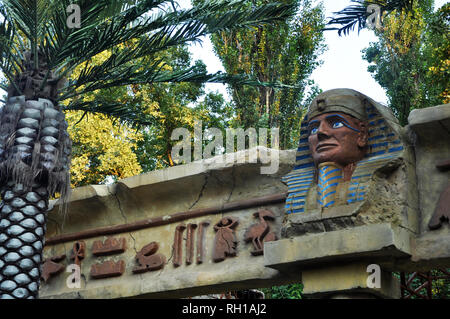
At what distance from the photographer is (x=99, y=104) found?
298 inches

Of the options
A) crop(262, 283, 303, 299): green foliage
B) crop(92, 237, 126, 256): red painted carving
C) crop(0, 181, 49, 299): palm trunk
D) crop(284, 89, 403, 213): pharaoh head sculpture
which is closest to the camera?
crop(284, 89, 403, 213): pharaoh head sculpture

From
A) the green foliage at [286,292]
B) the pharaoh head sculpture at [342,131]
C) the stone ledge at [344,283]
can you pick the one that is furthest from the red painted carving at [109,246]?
the green foliage at [286,292]

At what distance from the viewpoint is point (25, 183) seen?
6.23 meters

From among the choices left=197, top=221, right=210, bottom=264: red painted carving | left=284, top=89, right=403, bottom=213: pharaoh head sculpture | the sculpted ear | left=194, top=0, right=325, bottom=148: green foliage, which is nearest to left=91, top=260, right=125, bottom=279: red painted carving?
left=197, top=221, right=210, bottom=264: red painted carving

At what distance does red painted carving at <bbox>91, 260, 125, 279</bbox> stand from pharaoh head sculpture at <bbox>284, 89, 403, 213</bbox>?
214cm

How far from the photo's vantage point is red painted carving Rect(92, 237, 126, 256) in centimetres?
712

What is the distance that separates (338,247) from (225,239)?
1482mm

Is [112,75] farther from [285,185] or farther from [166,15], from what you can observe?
[285,185]

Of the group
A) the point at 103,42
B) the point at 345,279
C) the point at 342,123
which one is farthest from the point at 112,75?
the point at 345,279

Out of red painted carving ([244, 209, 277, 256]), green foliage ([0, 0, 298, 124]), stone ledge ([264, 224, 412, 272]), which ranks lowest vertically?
stone ledge ([264, 224, 412, 272])

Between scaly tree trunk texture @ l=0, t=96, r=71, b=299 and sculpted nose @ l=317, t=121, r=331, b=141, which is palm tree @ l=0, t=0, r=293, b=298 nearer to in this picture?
scaly tree trunk texture @ l=0, t=96, r=71, b=299

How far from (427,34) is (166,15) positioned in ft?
41.3

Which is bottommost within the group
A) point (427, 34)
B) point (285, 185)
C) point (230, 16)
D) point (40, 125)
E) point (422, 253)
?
point (422, 253)

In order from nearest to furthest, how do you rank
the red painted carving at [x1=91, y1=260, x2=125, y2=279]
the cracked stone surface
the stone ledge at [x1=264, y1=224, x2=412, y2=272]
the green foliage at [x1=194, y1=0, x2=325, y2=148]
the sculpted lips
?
the stone ledge at [x1=264, y1=224, x2=412, y2=272], the sculpted lips, the cracked stone surface, the red painted carving at [x1=91, y1=260, x2=125, y2=279], the green foliage at [x1=194, y1=0, x2=325, y2=148]
